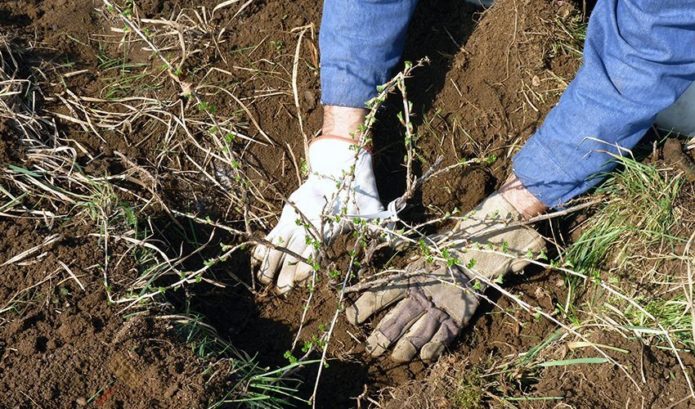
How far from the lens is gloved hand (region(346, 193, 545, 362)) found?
219 centimetres

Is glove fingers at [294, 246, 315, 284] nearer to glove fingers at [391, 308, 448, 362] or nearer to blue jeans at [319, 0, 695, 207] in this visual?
glove fingers at [391, 308, 448, 362]

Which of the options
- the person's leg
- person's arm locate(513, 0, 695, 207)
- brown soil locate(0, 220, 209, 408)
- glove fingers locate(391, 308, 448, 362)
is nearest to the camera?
brown soil locate(0, 220, 209, 408)

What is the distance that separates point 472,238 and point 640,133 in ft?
1.91

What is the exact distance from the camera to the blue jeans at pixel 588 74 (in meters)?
2.03

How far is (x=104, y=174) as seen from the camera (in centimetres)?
233

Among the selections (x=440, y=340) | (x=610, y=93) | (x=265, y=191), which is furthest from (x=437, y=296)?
(x=610, y=93)

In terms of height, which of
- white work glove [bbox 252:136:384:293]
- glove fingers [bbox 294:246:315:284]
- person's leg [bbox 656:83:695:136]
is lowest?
glove fingers [bbox 294:246:315:284]

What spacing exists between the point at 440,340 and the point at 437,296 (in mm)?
132

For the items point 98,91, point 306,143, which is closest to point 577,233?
point 306,143

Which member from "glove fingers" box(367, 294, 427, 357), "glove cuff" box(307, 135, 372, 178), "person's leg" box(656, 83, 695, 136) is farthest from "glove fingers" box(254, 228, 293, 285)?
"person's leg" box(656, 83, 695, 136)

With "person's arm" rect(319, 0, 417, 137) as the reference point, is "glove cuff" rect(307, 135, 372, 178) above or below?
below

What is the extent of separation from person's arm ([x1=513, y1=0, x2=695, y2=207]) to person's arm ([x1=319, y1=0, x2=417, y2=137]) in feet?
1.71

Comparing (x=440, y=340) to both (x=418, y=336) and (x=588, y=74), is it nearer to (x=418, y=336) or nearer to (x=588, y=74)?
(x=418, y=336)

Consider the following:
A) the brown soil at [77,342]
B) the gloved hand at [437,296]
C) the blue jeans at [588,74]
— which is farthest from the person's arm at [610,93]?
the brown soil at [77,342]
